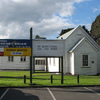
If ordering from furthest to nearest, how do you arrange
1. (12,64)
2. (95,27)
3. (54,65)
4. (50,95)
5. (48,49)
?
(95,27)
(12,64)
(54,65)
(48,49)
(50,95)

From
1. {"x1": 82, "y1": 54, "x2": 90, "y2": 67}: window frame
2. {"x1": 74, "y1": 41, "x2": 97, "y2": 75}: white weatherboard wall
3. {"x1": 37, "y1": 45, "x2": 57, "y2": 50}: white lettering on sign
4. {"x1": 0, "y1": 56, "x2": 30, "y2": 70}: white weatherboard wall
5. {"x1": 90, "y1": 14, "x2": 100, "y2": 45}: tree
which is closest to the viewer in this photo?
{"x1": 37, "y1": 45, "x2": 57, "y2": 50}: white lettering on sign

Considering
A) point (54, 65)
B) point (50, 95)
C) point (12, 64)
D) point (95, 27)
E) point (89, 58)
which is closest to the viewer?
point (50, 95)

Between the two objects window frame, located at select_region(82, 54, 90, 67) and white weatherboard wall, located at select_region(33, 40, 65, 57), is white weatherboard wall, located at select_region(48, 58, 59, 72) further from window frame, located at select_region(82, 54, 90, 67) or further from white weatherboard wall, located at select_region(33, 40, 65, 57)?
white weatherboard wall, located at select_region(33, 40, 65, 57)

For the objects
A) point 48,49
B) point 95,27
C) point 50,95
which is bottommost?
point 50,95

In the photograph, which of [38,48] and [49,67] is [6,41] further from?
[49,67]

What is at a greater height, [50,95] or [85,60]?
[85,60]

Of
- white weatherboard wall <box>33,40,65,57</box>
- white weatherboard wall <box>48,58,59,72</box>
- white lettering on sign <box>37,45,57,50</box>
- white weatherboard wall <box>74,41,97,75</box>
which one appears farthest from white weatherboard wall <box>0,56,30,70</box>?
white lettering on sign <box>37,45,57,50</box>

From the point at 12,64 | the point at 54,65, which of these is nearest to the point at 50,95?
the point at 54,65

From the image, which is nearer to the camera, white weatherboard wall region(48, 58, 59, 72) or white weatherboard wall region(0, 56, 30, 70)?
white weatherboard wall region(48, 58, 59, 72)

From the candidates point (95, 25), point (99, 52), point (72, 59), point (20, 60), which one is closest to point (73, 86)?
point (72, 59)

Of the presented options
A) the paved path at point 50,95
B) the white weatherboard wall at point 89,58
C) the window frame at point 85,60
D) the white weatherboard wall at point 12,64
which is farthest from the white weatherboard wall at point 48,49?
the white weatherboard wall at point 12,64

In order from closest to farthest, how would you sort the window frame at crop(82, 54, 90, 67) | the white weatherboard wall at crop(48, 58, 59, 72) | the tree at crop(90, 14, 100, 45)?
the window frame at crop(82, 54, 90, 67) → the white weatherboard wall at crop(48, 58, 59, 72) → the tree at crop(90, 14, 100, 45)

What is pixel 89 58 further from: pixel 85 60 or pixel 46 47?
pixel 46 47

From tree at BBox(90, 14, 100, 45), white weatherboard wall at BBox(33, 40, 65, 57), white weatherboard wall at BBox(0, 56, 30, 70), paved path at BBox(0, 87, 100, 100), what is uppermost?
tree at BBox(90, 14, 100, 45)
